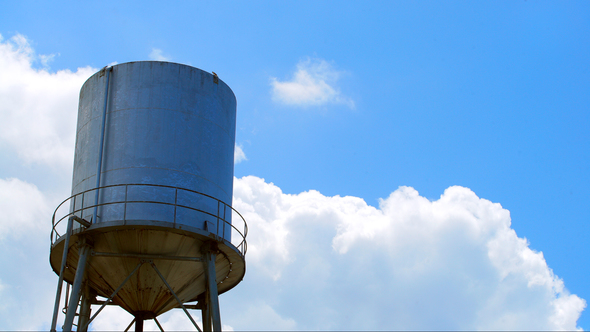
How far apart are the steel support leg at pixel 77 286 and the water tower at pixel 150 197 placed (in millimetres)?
25

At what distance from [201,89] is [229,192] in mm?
3071

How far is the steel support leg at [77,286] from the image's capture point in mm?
15805

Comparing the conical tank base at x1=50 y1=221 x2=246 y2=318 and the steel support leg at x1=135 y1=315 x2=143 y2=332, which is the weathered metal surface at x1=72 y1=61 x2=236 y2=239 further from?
the steel support leg at x1=135 y1=315 x2=143 y2=332

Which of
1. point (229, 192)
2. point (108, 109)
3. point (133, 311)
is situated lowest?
point (133, 311)

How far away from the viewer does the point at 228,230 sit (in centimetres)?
1822

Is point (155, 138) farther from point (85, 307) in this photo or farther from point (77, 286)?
point (85, 307)

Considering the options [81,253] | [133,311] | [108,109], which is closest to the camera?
[81,253]

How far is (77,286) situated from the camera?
16078mm

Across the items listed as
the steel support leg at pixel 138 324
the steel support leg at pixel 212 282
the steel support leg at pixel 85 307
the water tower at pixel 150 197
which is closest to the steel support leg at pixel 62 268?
the water tower at pixel 150 197

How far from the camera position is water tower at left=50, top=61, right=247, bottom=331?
54.7 ft

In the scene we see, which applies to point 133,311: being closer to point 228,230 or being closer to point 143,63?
point 228,230

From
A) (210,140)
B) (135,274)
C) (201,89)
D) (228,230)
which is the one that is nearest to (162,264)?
(135,274)

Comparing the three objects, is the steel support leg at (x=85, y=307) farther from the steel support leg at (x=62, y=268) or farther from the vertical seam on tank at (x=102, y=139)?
the vertical seam on tank at (x=102, y=139)

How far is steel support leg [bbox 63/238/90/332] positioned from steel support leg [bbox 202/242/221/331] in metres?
3.02
